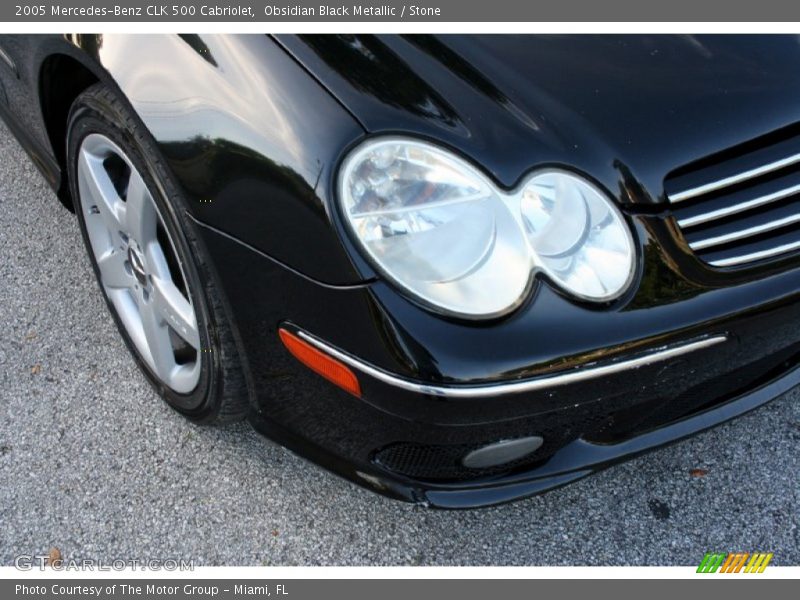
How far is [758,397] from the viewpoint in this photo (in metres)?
1.93

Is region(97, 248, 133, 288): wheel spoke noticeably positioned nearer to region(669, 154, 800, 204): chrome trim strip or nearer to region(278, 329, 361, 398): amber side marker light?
region(278, 329, 361, 398): amber side marker light

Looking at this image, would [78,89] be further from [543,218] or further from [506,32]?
[543,218]

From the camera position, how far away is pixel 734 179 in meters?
1.63

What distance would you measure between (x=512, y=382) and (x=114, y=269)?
3.89ft

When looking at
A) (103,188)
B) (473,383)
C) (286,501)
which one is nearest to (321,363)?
(473,383)

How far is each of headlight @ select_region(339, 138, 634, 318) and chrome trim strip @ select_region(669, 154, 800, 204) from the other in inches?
5.5

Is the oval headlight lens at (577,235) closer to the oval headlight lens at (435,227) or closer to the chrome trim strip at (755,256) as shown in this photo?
the oval headlight lens at (435,227)

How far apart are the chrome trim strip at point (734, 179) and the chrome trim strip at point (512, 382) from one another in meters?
0.27

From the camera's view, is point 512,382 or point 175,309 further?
point 175,309

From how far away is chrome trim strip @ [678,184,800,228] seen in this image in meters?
1.60

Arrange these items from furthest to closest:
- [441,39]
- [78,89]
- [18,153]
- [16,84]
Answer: [18,153] < [16,84] < [78,89] < [441,39]

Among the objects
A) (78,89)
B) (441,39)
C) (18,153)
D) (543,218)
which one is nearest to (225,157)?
(441,39)

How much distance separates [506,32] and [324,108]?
44 cm

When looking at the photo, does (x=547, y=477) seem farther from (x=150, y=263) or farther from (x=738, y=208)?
(x=150, y=263)
